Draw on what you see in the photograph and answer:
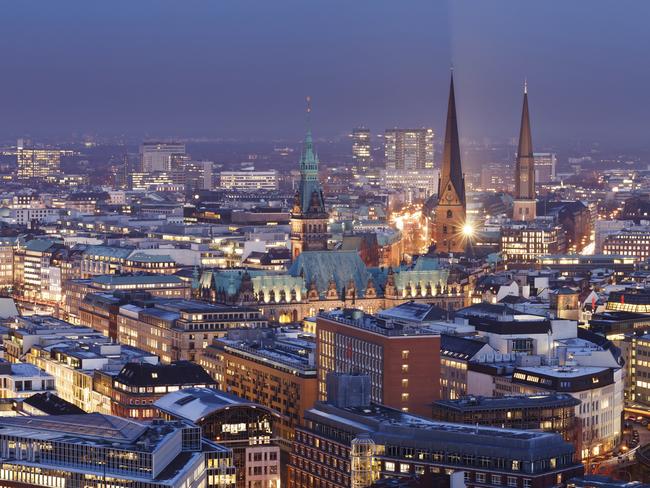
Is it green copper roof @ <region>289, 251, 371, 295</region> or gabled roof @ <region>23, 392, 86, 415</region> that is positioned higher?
green copper roof @ <region>289, 251, 371, 295</region>

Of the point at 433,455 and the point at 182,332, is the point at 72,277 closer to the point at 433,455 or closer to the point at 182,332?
the point at 182,332

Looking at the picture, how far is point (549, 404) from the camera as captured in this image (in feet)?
325

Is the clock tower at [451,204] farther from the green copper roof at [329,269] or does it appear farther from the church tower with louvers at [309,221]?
the green copper roof at [329,269]

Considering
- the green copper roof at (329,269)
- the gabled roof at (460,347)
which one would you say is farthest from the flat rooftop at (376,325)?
the green copper roof at (329,269)

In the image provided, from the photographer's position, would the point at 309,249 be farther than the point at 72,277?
No

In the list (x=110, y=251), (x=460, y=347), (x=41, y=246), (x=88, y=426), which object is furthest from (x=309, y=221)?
(x=88, y=426)

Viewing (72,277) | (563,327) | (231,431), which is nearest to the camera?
(231,431)

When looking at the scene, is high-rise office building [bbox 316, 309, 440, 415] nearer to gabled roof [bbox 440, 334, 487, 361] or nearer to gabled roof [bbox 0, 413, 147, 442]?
gabled roof [bbox 440, 334, 487, 361]

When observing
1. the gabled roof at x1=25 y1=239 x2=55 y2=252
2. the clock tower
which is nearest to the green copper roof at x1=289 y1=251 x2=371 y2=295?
the clock tower

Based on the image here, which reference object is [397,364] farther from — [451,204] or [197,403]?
[451,204]

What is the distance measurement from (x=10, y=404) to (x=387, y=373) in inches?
810

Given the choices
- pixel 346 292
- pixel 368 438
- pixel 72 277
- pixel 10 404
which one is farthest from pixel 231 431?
pixel 72 277

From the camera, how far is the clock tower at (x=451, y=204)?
192750mm

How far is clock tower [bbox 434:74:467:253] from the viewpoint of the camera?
19275cm
